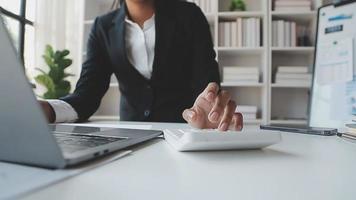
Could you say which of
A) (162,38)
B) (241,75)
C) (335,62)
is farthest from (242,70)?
(162,38)

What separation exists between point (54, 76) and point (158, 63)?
1.53 m

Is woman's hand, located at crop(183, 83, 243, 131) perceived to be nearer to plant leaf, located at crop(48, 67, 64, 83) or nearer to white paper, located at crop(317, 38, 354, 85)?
white paper, located at crop(317, 38, 354, 85)

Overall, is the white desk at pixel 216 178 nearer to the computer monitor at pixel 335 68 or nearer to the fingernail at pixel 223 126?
the fingernail at pixel 223 126

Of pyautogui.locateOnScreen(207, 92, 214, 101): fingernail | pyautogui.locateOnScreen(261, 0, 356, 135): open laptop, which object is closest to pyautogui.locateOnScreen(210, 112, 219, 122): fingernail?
pyautogui.locateOnScreen(207, 92, 214, 101): fingernail

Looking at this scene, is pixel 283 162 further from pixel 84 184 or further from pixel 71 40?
pixel 71 40

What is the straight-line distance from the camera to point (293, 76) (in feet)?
7.93

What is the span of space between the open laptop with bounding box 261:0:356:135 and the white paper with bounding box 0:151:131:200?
137 centimetres

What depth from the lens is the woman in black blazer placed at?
125cm

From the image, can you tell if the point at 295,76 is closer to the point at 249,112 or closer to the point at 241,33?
the point at 249,112

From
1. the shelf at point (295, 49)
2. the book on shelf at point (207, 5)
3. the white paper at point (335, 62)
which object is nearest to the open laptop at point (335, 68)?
the white paper at point (335, 62)

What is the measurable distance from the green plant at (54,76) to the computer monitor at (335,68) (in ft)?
6.43

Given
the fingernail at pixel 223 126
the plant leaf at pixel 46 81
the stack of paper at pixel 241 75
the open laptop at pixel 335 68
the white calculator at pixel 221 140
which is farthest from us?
the stack of paper at pixel 241 75

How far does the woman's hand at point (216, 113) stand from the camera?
640 mm

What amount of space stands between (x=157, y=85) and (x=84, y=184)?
1011mm
